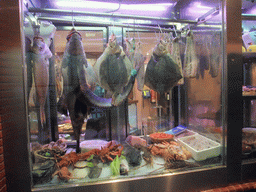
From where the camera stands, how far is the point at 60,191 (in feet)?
4.50

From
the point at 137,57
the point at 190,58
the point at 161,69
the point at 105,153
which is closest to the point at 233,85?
the point at 190,58

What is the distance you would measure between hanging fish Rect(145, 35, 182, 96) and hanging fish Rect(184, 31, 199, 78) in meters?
0.26

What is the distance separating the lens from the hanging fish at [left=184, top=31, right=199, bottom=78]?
1952mm

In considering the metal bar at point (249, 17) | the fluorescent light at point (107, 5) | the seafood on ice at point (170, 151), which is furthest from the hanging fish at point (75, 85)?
the metal bar at point (249, 17)

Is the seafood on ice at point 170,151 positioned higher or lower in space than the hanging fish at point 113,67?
lower

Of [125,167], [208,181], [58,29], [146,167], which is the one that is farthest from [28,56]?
[208,181]

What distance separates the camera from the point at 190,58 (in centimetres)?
197

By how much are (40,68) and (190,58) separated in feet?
5.59

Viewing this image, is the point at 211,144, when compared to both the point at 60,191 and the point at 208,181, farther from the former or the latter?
the point at 60,191

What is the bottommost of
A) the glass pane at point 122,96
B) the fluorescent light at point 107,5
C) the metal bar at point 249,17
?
the glass pane at point 122,96

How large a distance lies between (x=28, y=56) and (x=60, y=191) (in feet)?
4.06

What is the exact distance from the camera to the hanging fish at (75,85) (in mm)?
1544

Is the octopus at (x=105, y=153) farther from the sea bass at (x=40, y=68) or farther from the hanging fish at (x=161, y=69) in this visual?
the hanging fish at (x=161, y=69)

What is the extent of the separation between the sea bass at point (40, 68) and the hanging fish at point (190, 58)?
63.8 inches
